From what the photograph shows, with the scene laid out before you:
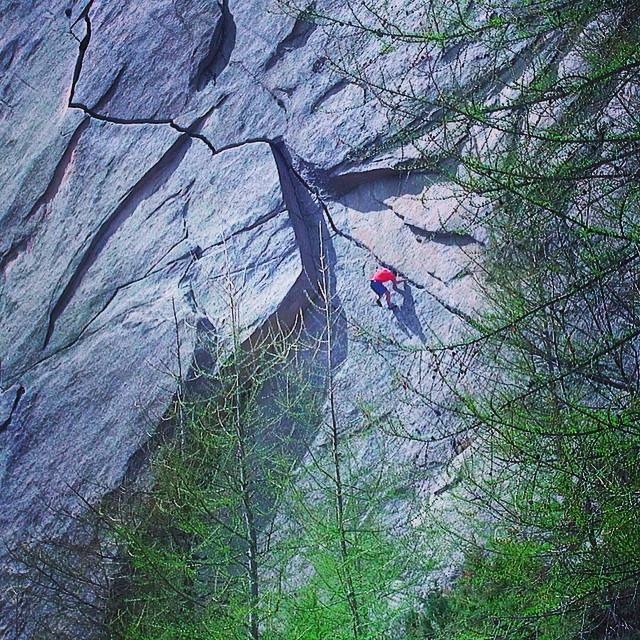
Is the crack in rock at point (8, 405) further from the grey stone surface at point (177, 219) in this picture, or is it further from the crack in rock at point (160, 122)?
the crack in rock at point (160, 122)

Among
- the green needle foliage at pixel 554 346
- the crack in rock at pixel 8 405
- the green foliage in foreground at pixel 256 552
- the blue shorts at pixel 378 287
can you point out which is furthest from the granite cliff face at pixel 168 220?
the green needle foliage at pixel 554 346

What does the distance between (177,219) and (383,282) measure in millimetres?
2089

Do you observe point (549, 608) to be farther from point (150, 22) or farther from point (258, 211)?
point (150, 22)

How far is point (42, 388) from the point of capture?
8.11 meters

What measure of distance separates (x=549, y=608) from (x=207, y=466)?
2205mm

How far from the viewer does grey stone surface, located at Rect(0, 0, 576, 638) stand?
24.9ft

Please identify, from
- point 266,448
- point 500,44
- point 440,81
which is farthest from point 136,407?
point 500,44

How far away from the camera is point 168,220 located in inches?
337

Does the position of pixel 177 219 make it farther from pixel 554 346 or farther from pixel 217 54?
pixel 554 346

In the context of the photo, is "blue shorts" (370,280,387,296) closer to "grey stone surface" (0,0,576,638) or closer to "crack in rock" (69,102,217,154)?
"grey stone surface" (0,0,576,638)

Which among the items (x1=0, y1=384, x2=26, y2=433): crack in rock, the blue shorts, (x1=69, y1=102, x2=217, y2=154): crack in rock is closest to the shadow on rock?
the blue shorts

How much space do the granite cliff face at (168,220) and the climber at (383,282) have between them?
111 mm

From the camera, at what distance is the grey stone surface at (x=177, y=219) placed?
760 cm

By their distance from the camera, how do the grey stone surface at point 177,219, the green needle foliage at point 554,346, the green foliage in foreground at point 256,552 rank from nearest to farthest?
the green needle foliage at point 554,346
the green foliage in foreground at point 256,552
the grey stone surface at point 177,219
